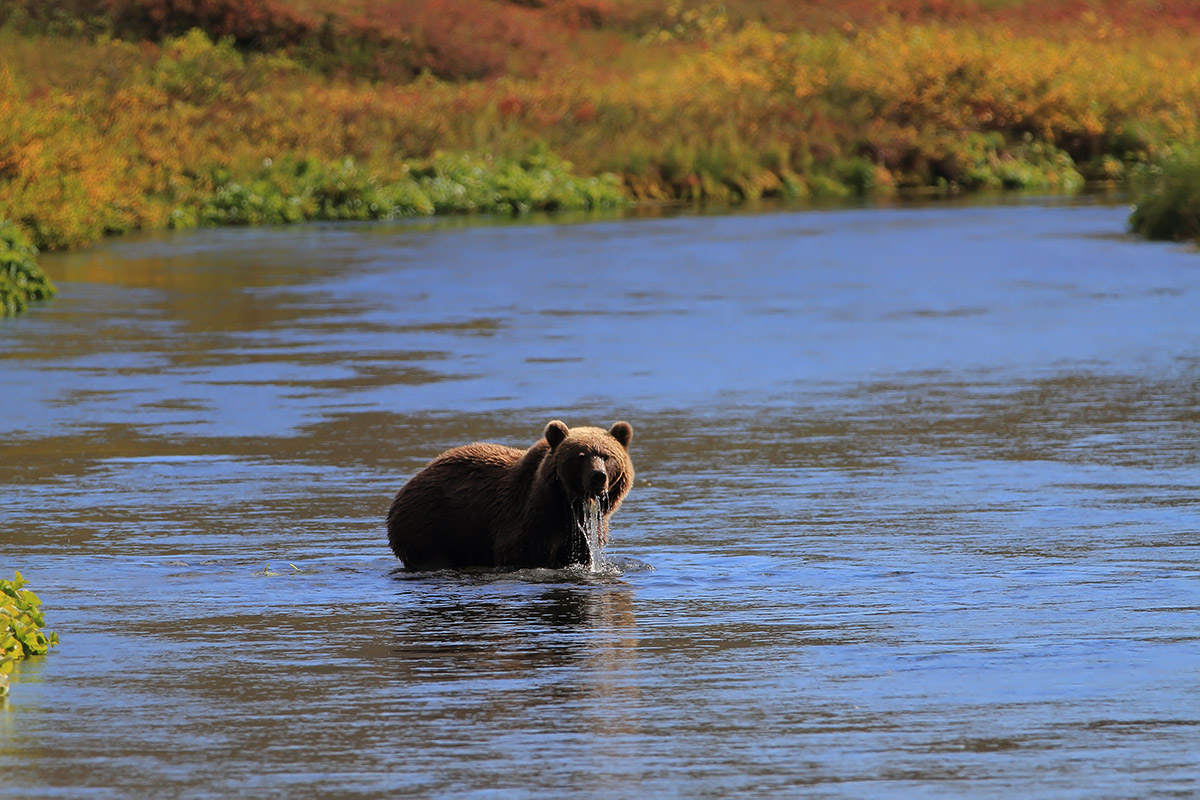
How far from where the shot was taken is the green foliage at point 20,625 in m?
6.89

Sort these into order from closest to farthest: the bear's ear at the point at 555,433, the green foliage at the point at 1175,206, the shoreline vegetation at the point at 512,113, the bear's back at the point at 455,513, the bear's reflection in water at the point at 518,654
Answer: the bear's reflection in water at the point at 518,654 → the bear's ear at the point at 555,433 → the bear's back at the point at 455,513 → the green foliage at the point at 1175,206 → the shoreline vegetation at the point at 512,113

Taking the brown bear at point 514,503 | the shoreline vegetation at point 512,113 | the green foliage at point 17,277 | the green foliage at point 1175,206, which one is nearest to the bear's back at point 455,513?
the brown bear at point 514,503

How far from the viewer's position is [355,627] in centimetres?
761

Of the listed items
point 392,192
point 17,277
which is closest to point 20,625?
point 17,277

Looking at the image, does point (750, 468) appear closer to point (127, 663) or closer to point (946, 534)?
point (946, 534)

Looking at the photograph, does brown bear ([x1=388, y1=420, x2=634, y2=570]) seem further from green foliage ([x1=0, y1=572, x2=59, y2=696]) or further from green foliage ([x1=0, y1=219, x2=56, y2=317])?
green foliage ([x1=0, y1=219, x2=56, y2=317])

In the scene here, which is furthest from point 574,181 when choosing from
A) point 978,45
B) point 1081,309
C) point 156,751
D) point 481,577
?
point 156,751

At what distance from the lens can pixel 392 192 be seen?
118 feet

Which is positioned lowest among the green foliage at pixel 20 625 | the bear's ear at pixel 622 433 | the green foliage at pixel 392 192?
the green foliage at pixel 392 192

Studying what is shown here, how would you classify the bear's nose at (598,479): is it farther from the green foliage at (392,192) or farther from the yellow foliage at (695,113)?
the green foliage at (392,192)

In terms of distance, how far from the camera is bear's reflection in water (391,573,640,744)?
6.26 meters

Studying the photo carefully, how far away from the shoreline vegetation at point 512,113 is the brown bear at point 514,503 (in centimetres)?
1787

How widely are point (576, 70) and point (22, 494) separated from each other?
142ft

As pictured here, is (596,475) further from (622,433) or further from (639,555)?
(639,555)
